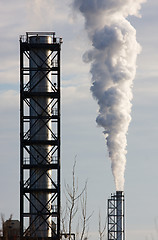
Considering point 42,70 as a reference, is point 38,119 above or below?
below

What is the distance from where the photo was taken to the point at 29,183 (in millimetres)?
71250

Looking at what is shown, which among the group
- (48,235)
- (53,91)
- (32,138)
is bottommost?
(48,235)

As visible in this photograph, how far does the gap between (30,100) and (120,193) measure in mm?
49513

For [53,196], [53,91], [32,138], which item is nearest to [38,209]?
Result: [53,196]

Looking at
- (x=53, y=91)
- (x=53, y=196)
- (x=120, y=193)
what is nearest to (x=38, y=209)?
(x=53, y=196)

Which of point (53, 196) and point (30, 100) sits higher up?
point (30, 100)

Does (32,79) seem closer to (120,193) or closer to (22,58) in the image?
(22,58)

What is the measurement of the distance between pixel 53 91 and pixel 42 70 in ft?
7.76

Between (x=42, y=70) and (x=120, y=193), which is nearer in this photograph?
(x=42, y=70)

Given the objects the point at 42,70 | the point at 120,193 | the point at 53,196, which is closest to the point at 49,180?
the point at 53,196

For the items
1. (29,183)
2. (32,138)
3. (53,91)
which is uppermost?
(53,91)

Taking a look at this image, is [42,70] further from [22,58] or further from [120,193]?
[120,193]

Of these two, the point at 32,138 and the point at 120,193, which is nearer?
the point at 32,138

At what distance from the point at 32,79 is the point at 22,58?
305 cm
